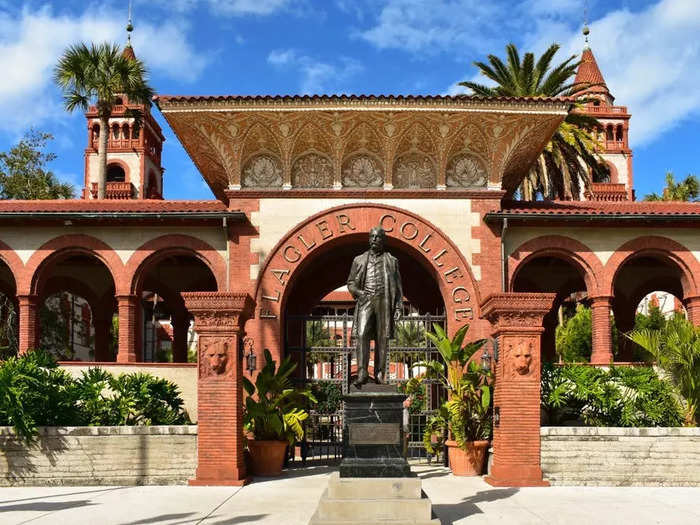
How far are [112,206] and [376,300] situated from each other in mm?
11091

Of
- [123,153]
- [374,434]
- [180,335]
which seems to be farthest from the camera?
[123,153]

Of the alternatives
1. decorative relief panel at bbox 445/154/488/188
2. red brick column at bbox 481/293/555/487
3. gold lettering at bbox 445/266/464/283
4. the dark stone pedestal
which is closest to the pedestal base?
the dark stone pedestal

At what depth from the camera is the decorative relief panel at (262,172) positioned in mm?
19672

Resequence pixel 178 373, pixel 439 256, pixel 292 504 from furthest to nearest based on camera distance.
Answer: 1. pixel 439 256
2. pixel 178 373
3. pixel 292 504

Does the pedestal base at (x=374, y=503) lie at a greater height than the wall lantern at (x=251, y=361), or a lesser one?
lesser

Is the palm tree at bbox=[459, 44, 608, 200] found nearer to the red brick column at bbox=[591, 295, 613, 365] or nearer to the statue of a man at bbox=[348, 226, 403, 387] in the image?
the red brick column at bbox=[591, 295, 613, 365]

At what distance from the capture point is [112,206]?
20.4m

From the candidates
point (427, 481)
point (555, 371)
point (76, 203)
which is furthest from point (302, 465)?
point (76, 203)

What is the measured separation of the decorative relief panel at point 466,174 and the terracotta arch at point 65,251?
8.51 m

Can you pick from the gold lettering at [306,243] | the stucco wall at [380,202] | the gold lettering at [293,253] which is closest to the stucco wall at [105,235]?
the stucco wall at [380,202]

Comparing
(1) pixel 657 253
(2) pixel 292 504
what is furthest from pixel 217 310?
(1) pixel 657 253

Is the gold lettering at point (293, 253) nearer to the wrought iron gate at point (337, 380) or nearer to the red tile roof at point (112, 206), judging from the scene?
the wrought iron gate at point (337, 380)

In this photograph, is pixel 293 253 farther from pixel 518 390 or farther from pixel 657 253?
pixel 657 253

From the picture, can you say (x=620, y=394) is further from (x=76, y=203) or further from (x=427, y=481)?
(x=76, y=203)
